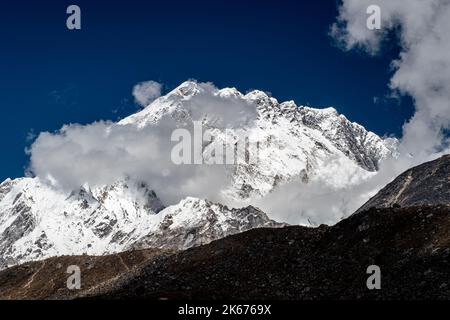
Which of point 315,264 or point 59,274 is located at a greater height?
point 59,274

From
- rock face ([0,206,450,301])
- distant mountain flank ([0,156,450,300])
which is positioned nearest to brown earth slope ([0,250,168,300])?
distant mountain flank ([0,156,450,300])

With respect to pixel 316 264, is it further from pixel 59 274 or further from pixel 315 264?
pixel 59 274

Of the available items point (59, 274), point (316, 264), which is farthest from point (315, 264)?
point (59, 274)

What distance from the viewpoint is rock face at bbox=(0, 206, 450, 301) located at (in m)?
56.8

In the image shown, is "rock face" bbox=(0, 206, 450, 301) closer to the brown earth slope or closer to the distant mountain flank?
the distant mountain flank

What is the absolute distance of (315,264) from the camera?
6431 cm

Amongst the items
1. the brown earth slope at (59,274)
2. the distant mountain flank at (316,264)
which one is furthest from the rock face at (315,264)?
the brown earth slope at (59,274)

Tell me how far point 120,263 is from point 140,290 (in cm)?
3134

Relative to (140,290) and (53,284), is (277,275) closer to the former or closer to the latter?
(140,290)

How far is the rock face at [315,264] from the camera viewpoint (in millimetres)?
56750

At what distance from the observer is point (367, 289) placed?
56594 millimetres

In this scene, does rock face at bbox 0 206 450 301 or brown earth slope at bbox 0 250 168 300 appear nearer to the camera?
rock face at bbox 0 206 450 301
